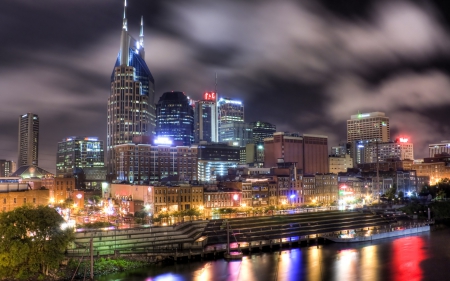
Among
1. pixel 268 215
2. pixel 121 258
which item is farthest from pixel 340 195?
pixel 121 258

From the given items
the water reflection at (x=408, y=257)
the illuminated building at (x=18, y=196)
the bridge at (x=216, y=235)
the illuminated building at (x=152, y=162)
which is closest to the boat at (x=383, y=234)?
the water reflection at (x=408, y=257)

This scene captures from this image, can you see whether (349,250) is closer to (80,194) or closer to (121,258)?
(121,258)

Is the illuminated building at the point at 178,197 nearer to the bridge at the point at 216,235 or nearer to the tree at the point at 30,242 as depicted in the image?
the bridge at the point at 216,235

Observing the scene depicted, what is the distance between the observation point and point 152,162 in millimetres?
162500

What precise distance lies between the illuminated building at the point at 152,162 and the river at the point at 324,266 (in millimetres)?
94055

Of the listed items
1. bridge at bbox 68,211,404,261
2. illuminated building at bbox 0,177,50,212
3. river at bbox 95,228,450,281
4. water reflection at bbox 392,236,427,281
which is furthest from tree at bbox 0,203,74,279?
water reflection at bbox 392,236,427,281

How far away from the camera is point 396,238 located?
7688 cm

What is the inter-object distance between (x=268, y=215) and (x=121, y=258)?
1265 inches

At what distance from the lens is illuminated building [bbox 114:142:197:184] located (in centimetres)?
15838

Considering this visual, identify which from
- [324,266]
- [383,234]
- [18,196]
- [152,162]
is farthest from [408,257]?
[152,162]

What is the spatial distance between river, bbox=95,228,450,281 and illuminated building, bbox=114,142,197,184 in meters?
94.1

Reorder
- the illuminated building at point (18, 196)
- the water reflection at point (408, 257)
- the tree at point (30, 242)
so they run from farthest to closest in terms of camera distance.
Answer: the illuminated building at point (18, 196), the water reflection at point (408, 257), the tree at point (30, 242)

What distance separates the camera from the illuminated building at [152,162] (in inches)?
6235

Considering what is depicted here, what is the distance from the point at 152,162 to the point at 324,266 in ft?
371
